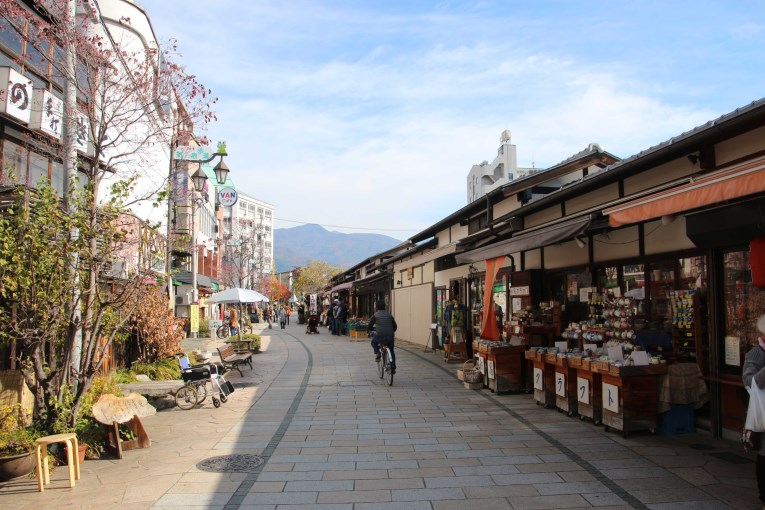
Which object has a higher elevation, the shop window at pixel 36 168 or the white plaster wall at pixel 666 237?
the shop window at pixel 36 168

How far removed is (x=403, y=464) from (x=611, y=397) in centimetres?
302

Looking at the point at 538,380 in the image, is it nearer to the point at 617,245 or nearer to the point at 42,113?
the point at 617,245

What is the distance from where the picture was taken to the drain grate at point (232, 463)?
6.11 meters

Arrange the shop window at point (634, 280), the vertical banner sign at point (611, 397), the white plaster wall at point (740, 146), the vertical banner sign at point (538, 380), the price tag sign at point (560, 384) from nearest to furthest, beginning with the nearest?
1. the white plaster wall at point (740, 146)
2. the vertical banner sign at point (611, 397)
3. the shop window at point (634, 280)
4. the price tag sign at point (560, 384)
5. the vertical banner sign at point (538, 380)

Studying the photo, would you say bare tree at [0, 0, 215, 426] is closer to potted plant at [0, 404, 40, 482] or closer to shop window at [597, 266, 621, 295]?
potted plant at [0, 404, 40, 482]

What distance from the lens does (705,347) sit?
7.17 m

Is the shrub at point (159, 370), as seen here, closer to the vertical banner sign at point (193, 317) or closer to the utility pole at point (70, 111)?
the utility pole at point (70, 111)

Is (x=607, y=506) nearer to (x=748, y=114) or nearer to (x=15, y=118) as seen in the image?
(x=748, y=114)

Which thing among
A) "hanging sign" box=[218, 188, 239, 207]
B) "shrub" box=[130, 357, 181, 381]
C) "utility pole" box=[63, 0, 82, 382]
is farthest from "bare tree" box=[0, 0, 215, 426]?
"hanging sign" box=[218, 188, 239, 207]

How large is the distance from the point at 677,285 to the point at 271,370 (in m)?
11.1

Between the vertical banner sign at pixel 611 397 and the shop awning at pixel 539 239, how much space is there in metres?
2.18

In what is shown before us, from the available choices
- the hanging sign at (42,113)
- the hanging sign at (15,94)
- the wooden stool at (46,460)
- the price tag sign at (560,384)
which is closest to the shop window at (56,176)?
the hanging sign at (42,113)

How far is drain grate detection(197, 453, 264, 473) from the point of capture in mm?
6105

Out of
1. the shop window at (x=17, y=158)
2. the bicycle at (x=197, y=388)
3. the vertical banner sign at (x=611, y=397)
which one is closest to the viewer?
the vertical banner sign at (x=611, y=397)
